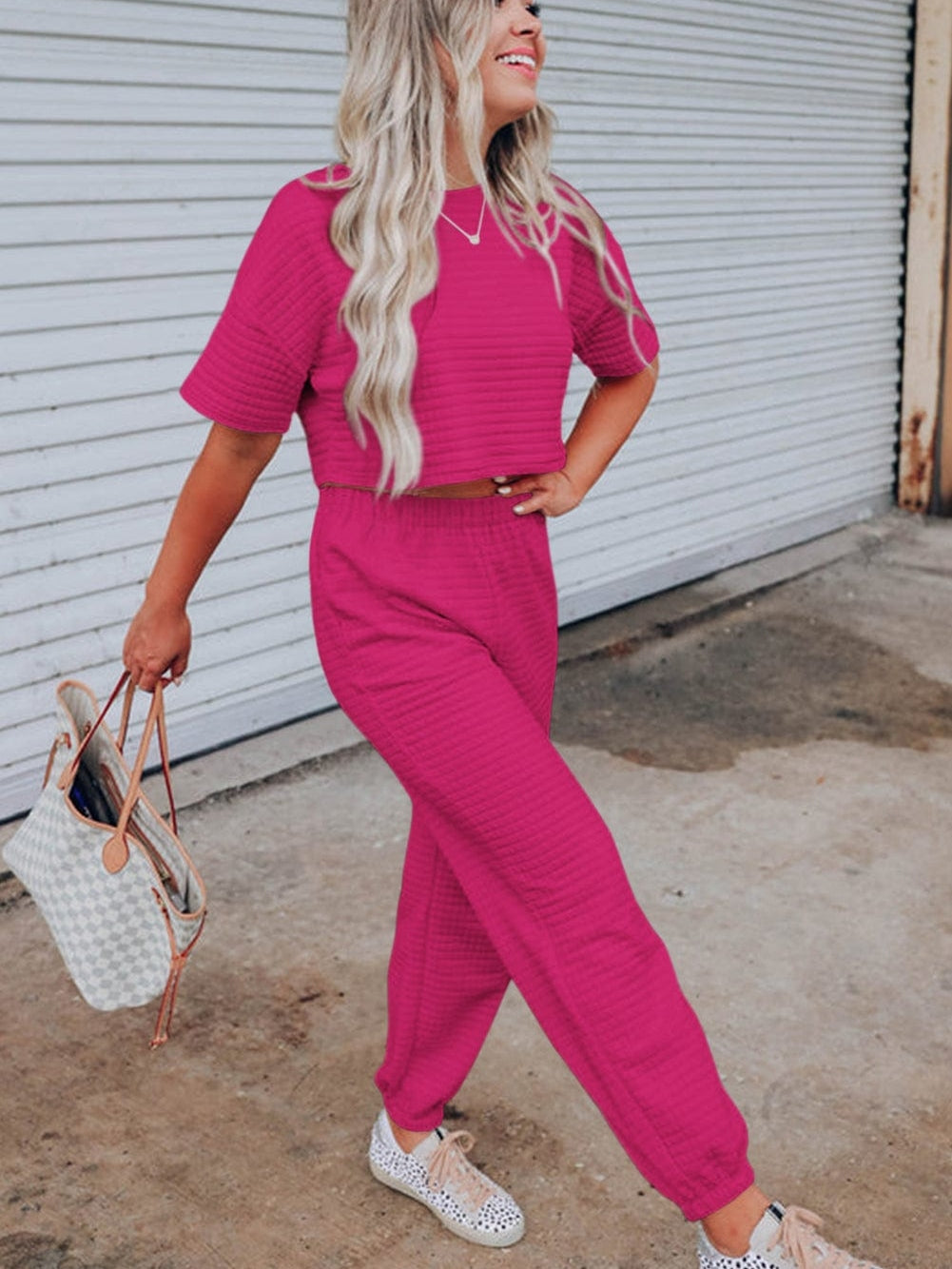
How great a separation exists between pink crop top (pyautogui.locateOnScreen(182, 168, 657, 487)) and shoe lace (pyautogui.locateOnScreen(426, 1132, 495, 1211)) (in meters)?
1.19

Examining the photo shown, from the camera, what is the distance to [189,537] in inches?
87.9

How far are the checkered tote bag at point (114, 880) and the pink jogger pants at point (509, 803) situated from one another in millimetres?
384

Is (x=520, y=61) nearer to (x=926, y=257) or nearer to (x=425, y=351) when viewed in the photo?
(x=425, y=351)

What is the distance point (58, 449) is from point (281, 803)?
119 cm

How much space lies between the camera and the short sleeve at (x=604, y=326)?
2299mm

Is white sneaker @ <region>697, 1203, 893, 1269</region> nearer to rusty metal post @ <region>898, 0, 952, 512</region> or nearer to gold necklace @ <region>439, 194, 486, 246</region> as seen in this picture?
gold necklace @ <region>439, 194, 486, 246</region>

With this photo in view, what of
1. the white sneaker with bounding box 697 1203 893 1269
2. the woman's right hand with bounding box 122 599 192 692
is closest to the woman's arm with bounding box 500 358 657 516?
the woman's right hand with bounding box 122 599 192 692

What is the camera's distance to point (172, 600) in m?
2.25

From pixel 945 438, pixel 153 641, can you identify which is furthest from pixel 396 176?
pixel 945 438

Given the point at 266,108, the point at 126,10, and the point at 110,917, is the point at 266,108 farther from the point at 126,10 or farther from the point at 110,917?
the point at 110,917

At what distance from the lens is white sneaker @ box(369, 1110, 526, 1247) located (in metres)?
2.53

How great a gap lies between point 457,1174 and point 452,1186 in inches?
0.9

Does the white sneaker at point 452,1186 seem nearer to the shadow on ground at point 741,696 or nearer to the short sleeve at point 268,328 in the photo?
the short sleeve at point 268,328

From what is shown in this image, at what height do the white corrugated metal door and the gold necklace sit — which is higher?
the gold necklace
